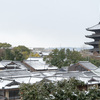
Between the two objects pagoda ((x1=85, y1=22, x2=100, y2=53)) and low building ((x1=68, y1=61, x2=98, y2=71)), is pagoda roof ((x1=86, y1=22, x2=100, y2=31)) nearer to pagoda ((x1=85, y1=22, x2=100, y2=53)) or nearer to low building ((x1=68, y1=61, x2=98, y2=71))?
pagoda ((x1=85, y1=22, x2=100, y2=53))

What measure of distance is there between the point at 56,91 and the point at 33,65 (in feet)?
105

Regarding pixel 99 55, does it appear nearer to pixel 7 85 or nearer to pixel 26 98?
pixel 7 85

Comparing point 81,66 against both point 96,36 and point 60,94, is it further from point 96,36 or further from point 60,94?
point 60,94

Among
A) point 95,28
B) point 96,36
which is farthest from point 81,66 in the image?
point 95,28

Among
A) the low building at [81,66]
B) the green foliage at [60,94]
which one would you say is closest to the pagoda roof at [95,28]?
the low building at [81,66]

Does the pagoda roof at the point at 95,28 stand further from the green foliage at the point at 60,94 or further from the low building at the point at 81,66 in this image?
the green foliage at the point at 60,94

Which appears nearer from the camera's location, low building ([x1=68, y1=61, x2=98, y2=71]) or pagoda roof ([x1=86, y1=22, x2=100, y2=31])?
low building ([x1=68, y1=61, x2=98, y2=71])

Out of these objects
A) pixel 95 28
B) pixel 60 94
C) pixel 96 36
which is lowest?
pixel 60 94

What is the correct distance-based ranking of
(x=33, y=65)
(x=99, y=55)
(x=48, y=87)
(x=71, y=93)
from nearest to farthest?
(x=71, y=93) < (x=48, y=87) < (x=33, y=65) < (x=99, y=55)

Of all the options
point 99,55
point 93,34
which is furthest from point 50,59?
point 93,34

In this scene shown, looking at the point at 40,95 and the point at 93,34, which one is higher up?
the point at 93,34

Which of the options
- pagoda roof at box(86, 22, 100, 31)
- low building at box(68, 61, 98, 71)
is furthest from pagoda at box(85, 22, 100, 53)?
low building at box(68, 61, 98, 71)

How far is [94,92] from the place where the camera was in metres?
10.6

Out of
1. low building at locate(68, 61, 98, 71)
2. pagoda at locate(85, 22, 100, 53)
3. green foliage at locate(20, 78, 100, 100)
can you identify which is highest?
pagoda at locate(85, 22, 100, 53)
